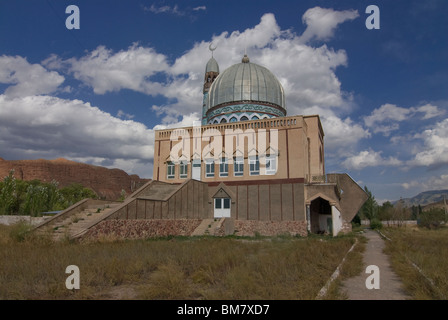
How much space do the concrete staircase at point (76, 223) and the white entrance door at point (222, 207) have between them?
8.77 m

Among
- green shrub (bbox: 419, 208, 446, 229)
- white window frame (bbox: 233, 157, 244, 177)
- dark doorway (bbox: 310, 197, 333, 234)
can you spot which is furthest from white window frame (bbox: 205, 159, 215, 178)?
green shrub (bbox: 419, 208, 446, 229)

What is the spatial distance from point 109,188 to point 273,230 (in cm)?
11412

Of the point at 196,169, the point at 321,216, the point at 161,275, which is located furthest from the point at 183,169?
the point at 161,275

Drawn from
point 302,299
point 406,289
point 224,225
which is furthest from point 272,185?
point 302,299

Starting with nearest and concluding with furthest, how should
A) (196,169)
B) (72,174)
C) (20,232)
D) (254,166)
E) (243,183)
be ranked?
(20,232)
(243,183)
(254,166)
(196,169)
(72,174)

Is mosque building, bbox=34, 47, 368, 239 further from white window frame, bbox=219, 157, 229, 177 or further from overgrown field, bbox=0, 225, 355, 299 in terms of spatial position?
overgrown field, bbox=0, 225, 355, 299

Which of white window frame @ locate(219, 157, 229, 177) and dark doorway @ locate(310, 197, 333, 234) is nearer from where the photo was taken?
white window frame @ locate(219, 157, 229, 177)

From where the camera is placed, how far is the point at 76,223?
16.4 metres

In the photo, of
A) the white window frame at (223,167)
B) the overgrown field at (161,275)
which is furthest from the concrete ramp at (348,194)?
the overgrown field at (161,275)

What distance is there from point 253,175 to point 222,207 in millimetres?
3536

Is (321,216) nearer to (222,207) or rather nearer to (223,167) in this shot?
(222,207)

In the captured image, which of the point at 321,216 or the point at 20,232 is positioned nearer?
the point at 20,232

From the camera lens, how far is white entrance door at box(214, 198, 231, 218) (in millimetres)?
25078
